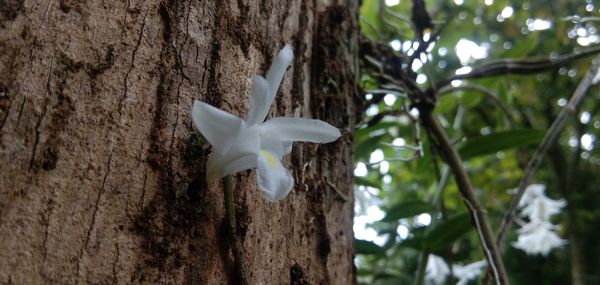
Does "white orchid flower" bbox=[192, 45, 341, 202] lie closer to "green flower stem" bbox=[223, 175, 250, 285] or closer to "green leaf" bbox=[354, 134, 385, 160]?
"green flower stem" bbox=[223, 175, 250, 285]

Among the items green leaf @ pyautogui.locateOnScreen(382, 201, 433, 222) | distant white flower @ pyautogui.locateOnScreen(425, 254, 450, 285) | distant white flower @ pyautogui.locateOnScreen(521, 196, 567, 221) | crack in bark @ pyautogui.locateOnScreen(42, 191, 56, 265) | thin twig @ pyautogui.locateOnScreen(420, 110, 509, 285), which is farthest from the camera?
distant white flower @ pyautogui.locateOnScreen(425, 254, 450, 285)

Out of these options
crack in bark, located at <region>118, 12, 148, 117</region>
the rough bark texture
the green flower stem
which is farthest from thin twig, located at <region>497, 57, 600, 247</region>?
crack in bark, located at <region>118, 12, 148, 117</region>

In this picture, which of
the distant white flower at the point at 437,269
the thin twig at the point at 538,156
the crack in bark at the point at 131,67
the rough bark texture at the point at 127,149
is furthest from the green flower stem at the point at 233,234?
the distant white flower at the point at 437,269

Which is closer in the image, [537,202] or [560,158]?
[537,202]

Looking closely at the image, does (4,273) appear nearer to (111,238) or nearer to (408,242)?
(111,238)

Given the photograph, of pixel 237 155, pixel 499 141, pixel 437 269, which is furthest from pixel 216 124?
pixel 437 269

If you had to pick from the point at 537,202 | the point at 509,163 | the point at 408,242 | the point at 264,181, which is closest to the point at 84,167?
the point at 264,181

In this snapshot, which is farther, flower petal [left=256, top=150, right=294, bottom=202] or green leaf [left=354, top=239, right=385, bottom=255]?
green leaf [left=354, top=239, right=385, bottom=255]
